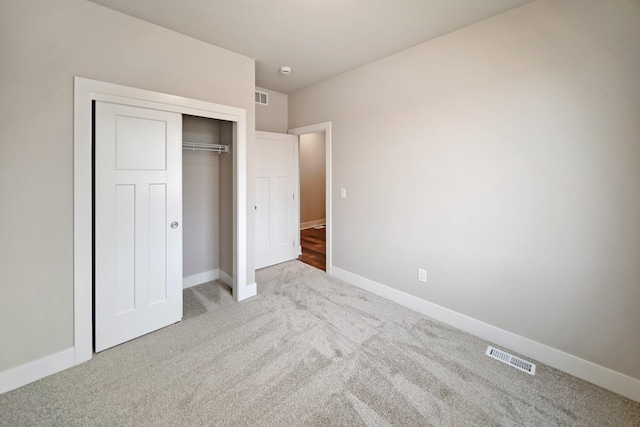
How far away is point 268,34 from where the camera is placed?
99.2 inches

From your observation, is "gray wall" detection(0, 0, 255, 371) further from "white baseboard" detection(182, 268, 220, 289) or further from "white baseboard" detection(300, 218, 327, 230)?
"white baseboard" detection(300, 218, 327, 230)

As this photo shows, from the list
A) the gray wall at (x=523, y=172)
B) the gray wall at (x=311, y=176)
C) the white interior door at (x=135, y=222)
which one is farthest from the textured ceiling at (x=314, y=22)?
the gray wall at (x=311, y=176)

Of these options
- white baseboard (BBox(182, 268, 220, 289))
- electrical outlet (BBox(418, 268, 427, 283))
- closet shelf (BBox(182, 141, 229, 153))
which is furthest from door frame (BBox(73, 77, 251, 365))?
electrical outlet (BBox(418, 268, 427, 283))

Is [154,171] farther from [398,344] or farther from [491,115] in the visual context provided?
[491,115]

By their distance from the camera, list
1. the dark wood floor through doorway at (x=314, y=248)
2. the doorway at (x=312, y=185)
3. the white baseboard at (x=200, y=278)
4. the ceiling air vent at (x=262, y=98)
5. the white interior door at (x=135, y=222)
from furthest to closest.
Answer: the doorway at (x=312, y=185), the dark wood floor through doorway at (x=314, y=248), the ceiling air vent at (x=262, y=98), the white baseboard at (x=200, y=278), the white interior door at (x=135, y=222)

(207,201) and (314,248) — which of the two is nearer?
(207,201)

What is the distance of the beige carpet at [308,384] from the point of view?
62.8 inches

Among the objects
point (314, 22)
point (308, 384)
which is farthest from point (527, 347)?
point (314, 22)

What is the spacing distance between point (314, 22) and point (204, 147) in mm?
1828

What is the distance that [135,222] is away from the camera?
2314mm

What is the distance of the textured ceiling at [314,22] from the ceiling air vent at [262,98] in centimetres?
98

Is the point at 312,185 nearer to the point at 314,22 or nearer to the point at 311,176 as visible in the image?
the point at 311,176

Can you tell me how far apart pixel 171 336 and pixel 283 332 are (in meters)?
0.98

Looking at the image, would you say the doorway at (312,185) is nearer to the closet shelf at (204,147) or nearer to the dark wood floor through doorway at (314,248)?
the dark wood floor through doorway at (314,248)
